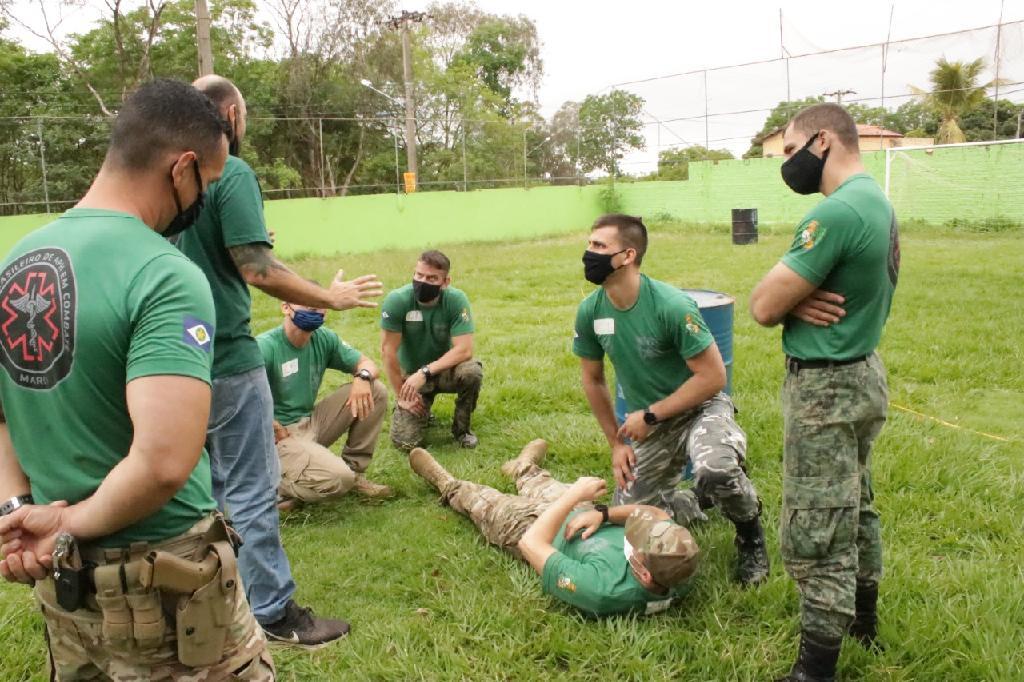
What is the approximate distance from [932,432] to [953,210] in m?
16.3

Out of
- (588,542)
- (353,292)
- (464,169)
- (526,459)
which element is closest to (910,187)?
(464,169)

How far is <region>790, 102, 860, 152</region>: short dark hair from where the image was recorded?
261cm

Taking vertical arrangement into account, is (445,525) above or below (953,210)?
below

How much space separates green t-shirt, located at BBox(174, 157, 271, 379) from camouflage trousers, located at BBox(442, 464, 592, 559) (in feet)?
4.87

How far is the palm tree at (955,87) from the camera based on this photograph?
62.3ft

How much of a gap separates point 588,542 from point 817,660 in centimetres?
107

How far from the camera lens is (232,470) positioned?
2.84 metres

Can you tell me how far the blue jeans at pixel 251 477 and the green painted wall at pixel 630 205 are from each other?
14.3 meters

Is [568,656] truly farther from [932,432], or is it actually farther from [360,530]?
[932,432]

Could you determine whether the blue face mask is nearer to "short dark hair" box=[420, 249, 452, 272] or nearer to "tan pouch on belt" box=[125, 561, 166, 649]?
"short dark hair" box=[420, 249, 452, 272]

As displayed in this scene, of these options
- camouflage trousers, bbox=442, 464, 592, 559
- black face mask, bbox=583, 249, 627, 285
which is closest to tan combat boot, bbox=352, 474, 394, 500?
camouflage trousers, bbox=442, 464, 592, 559

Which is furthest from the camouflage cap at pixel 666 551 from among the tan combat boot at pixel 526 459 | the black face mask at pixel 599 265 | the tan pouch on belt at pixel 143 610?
the tan pouch on belt at pixel 143 610

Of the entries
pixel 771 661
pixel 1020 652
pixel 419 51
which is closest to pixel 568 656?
pixel 771 661

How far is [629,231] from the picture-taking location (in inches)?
144
